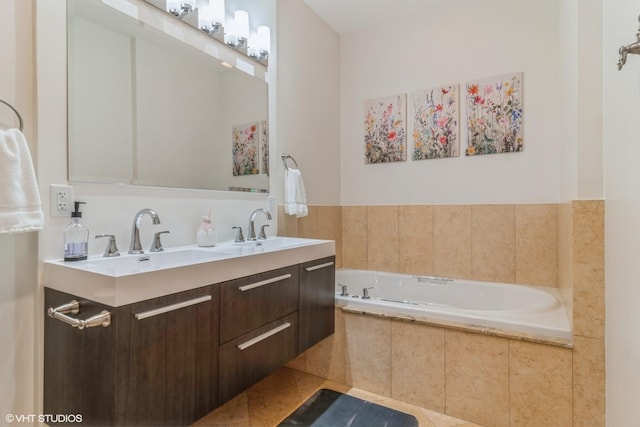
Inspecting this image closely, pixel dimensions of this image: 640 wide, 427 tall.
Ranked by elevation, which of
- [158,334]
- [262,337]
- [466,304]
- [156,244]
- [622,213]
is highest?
[622,213]

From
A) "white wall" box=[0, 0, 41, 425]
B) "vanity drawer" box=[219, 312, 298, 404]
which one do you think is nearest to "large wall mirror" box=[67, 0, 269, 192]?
"white wall" box=[0, 0, 41, 425]

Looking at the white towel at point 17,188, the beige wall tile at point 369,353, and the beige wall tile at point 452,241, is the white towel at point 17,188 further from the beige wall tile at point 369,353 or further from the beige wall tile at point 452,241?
the beige wall tile at point 452,241

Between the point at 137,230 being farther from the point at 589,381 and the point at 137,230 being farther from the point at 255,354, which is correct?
the point at 589,381

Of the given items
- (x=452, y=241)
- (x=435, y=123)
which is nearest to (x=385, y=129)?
(x=435, y=123)

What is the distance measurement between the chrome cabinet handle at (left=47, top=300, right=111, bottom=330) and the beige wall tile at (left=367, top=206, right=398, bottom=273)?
7.48ft

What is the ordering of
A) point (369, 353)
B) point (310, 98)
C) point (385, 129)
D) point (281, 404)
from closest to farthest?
point (281, 404)
point (369, 353)
point (310, 98)
point (385, 129)

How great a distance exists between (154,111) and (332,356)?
5.78 ft

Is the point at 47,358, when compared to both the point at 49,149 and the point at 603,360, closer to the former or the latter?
the point at 49,149

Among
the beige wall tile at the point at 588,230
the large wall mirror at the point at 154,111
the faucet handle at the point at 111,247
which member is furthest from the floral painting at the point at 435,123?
the faucet handle at the point at 111,247

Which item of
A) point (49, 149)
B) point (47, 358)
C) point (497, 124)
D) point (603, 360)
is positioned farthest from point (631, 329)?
point (49, 149)

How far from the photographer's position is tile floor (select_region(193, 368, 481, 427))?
1.70 metres

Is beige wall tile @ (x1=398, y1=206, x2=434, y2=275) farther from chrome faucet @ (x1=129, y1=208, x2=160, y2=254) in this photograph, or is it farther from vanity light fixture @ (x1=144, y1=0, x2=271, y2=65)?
chrome faucet @ (x1=129, y1=208, x2=160, y2=254)

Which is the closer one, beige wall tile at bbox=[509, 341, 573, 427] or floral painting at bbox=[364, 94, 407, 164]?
beige wall tile at bbox=[509, 341, 573, 427]

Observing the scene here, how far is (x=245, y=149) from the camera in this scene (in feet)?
6.98
